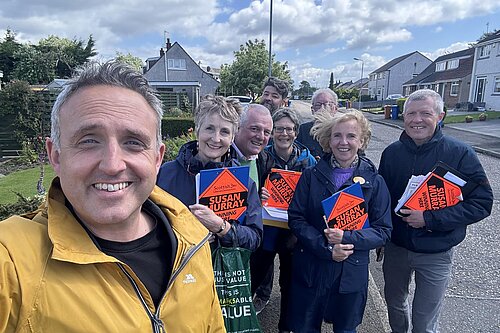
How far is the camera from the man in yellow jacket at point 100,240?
42.4 inches

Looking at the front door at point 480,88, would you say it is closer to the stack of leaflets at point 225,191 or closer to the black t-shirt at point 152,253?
the stack of leaflets at point 225,191

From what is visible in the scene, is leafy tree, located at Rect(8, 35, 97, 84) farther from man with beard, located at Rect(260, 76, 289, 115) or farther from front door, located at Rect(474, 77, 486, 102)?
front door, located at Rect(474, 77, 486, 102)

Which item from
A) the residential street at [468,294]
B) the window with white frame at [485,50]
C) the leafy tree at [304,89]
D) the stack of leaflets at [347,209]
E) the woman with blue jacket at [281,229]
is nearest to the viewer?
the stack of leaflets at [347,209]

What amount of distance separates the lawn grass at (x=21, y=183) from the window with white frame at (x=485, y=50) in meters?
40.9

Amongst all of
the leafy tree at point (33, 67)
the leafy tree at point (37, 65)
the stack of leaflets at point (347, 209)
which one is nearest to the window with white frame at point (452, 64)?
the leafy tree at point (37, 65)

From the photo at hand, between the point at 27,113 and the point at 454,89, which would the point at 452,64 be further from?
the point at 27,113

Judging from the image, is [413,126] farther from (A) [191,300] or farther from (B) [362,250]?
(A) [191,300]

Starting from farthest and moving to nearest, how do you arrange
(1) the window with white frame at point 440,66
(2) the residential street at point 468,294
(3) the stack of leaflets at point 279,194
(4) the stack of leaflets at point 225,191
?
(1) the window with white frame at point 440,66, (2) the residential street at point 468,294, (3) the stack of leaflets at point 279,194, (4) the stack of leaflets at point 225,191

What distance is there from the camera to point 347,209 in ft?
8.42

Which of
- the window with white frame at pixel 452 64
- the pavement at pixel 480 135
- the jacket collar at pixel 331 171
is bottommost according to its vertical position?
the pavement at pixel 480 135

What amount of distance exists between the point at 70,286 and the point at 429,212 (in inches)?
101

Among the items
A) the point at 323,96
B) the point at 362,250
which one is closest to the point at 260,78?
the point at 323,96

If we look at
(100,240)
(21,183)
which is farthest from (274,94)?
(21,183)

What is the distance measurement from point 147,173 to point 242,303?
154cm
